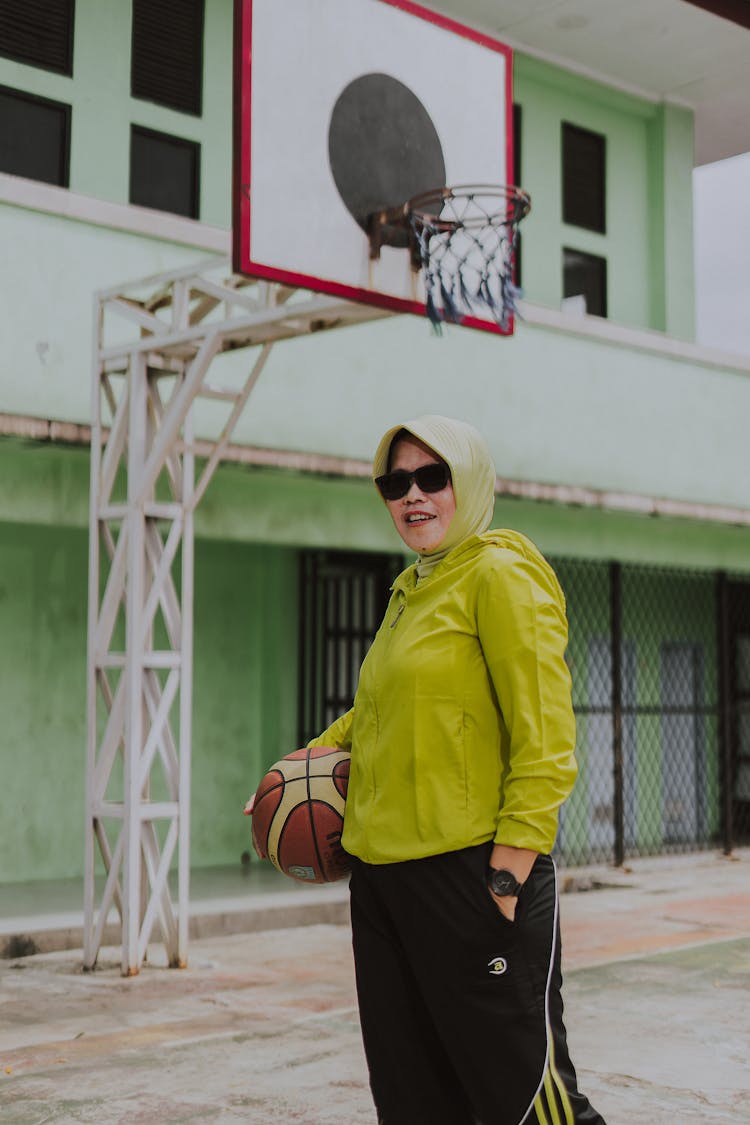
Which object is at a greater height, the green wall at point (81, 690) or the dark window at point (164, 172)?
the dark window at point (164, 172)

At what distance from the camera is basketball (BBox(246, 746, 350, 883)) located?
3873 millimetres

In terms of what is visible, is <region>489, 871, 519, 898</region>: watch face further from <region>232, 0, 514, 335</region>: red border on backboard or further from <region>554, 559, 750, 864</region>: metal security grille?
<region>554, 559, 750, 864</region>: metal security grille

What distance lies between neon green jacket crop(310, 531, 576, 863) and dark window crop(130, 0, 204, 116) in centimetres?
951

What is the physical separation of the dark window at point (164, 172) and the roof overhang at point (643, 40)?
121 inches

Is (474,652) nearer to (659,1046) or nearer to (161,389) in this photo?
(659,1046)

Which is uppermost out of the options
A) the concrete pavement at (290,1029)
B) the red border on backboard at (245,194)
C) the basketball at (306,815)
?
the red border on backboard at (245,194)

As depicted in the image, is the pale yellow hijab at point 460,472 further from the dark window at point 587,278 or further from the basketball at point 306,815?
the dark window at point 587,278

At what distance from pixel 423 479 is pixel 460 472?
9 centimetres

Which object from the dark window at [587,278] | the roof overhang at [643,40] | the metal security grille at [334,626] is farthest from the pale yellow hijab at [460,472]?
the dark window at [587,278]

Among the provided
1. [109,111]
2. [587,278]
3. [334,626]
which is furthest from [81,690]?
[587,278]

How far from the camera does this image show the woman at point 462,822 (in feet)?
11.1

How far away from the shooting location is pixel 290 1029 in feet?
23.3

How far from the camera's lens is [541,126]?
15.1 metres

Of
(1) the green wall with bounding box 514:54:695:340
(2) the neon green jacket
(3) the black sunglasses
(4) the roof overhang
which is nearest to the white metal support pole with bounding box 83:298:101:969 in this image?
(3) the black sunglasses
